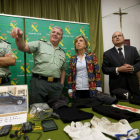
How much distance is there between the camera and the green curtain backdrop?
9.24 feet

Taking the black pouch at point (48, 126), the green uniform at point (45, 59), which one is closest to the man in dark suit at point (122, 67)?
the green uniform at point (45, 59)

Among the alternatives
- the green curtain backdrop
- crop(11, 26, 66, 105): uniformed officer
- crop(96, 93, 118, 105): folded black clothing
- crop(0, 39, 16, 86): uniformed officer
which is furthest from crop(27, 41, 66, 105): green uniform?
the green curtain backdrop

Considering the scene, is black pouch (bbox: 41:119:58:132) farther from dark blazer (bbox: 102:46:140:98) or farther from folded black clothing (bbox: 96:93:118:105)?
dark blazer (bbox: 102:46:140:98)

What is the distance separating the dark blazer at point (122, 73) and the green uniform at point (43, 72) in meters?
0.93

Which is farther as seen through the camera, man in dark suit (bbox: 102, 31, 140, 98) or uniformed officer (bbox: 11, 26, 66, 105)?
man in dark suit (bbox: 102, 31, 140, 98)

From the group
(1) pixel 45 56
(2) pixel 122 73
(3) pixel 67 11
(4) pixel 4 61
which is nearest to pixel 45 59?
(1) pixel 45 56

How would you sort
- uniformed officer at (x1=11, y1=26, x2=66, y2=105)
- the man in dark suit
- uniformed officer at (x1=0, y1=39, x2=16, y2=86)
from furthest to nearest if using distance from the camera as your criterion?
the man in dark suit
uniformed officer at (x1=11, y1=26, x2=66, y2=105)
uniformed officer at (x1=0, y1=39, x2=16, y2=86)

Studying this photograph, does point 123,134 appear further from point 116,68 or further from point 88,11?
point 88,11

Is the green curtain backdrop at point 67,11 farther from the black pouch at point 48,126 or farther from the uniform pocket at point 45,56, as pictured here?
the black pouch at point 48,126

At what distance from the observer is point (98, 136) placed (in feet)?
2.08

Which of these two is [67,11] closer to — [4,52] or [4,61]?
[4,52]

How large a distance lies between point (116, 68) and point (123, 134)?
154cm

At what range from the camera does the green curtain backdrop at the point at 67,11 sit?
282 cm

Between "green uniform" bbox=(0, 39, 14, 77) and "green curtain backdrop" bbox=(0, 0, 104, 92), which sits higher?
"green curtain backdrop" bbox=(0, 0, 104, 92)
